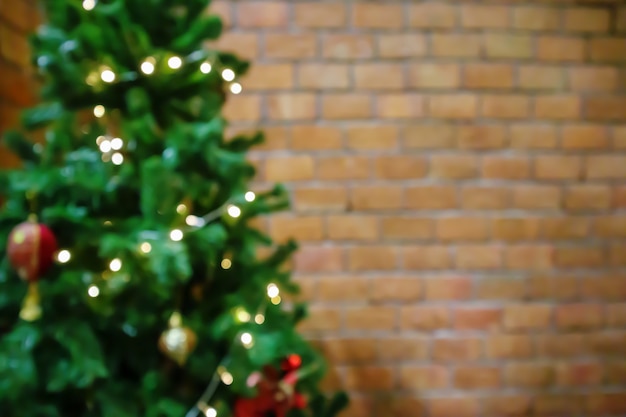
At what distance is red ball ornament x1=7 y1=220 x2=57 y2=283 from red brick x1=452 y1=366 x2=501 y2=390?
1197 mm

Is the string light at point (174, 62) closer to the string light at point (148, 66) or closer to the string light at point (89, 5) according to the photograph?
the string light at point (148, 66)

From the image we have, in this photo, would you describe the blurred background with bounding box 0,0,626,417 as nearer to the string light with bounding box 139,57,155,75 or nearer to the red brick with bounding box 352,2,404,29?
the red brick with bounding box 352,2,404,29

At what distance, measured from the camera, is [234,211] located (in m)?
1.04

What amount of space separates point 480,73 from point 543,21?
9.9 inches

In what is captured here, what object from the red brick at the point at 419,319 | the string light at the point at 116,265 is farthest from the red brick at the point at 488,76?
the string light at the point at 116,265

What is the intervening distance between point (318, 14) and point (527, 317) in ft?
3.62

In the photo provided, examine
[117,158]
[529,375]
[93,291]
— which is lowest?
[529,375]

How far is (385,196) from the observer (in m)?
1.59

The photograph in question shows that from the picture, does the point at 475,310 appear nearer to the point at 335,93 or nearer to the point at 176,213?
the point at 335,93

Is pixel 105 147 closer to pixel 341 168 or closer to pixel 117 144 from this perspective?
pixel 117 144

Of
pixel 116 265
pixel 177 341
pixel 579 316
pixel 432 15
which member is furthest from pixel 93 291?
pixel 579 316

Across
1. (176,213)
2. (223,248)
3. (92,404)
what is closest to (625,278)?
(223,248)

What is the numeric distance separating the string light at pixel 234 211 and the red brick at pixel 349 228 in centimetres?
57

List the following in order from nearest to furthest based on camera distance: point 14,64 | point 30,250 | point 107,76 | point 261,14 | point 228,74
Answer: point 30,250
point 107,76
point 228,74
point 14,64
point 261,14
